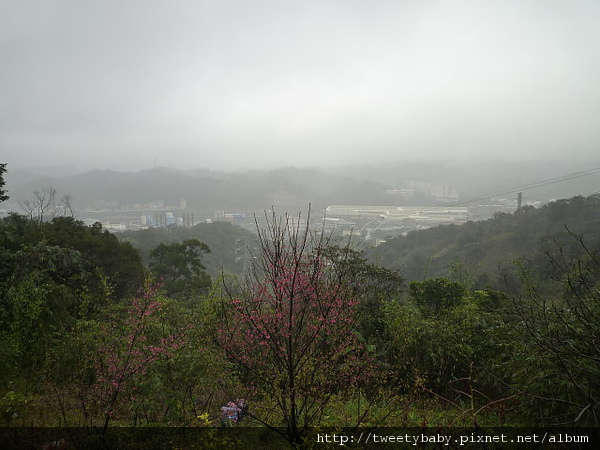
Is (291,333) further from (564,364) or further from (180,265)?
(180,265)

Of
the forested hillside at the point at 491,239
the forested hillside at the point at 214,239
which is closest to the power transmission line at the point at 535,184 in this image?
the forested hillside at the point at 491,239

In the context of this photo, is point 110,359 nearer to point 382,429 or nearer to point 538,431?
point 382,429

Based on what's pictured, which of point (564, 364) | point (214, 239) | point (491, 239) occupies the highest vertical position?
point (564, 364)

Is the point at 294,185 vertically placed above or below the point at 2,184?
above

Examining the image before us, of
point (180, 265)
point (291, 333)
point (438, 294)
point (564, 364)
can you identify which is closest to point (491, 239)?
point (438, 294)

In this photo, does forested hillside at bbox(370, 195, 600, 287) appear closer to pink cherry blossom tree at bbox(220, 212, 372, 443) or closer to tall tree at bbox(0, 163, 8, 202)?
tall tree at bbox(0, 163, 8, 202)

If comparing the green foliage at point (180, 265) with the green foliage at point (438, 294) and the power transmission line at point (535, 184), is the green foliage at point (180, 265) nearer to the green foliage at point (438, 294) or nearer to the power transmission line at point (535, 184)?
the green foliage at point (438, 294)

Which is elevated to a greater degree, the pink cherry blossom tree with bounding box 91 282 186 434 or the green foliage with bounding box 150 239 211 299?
the pink cherry blossom tree with bounding box 91 282 186 434

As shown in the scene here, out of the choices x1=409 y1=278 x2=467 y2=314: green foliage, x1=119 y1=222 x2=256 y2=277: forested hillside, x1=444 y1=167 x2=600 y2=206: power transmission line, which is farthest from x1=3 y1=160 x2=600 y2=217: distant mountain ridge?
x1=409 y1=278 x2=467 y2=314: green foliage
